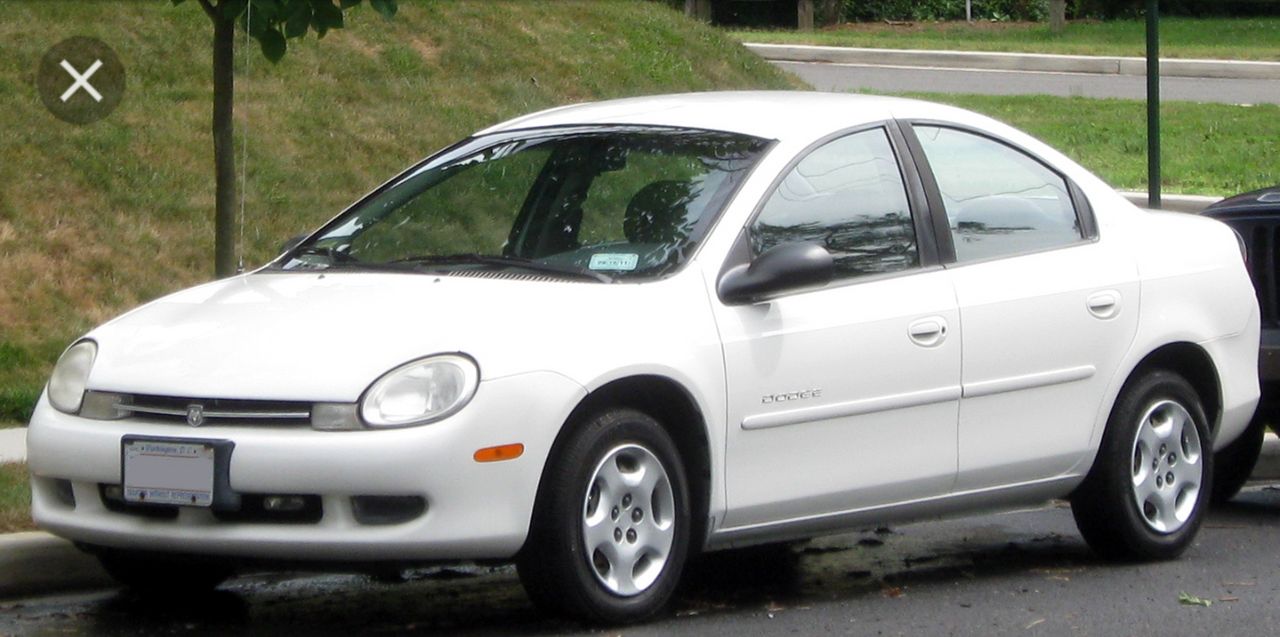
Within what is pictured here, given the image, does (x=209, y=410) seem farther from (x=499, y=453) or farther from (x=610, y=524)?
(x=610, y=524)

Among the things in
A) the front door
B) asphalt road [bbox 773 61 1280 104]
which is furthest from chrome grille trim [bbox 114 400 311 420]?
asphalt road [bbox 773 61 1280 104]

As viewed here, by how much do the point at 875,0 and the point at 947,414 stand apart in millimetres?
34638

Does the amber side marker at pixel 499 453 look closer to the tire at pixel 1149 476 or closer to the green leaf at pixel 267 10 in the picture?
the tire at pixel 1149 476

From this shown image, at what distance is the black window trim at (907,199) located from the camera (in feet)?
20.6

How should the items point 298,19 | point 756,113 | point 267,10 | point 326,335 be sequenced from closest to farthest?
point 326,335 → point 756,113 → point 267,10 → point 298,19

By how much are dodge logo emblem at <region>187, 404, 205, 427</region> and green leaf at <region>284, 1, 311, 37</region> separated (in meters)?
3.01

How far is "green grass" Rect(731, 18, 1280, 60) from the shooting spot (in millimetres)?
30266

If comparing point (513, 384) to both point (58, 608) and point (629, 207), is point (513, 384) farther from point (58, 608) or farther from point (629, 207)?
point (58, 608)

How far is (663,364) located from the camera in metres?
5.70

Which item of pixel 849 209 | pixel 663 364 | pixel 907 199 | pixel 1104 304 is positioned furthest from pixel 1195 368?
pixel 663 364

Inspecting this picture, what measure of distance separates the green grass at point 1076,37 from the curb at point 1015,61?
1105 millimetres

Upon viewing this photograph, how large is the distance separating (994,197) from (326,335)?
8.23 ft

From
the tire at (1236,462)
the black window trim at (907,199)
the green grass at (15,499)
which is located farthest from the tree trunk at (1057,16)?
the black window trim at (907,199)
